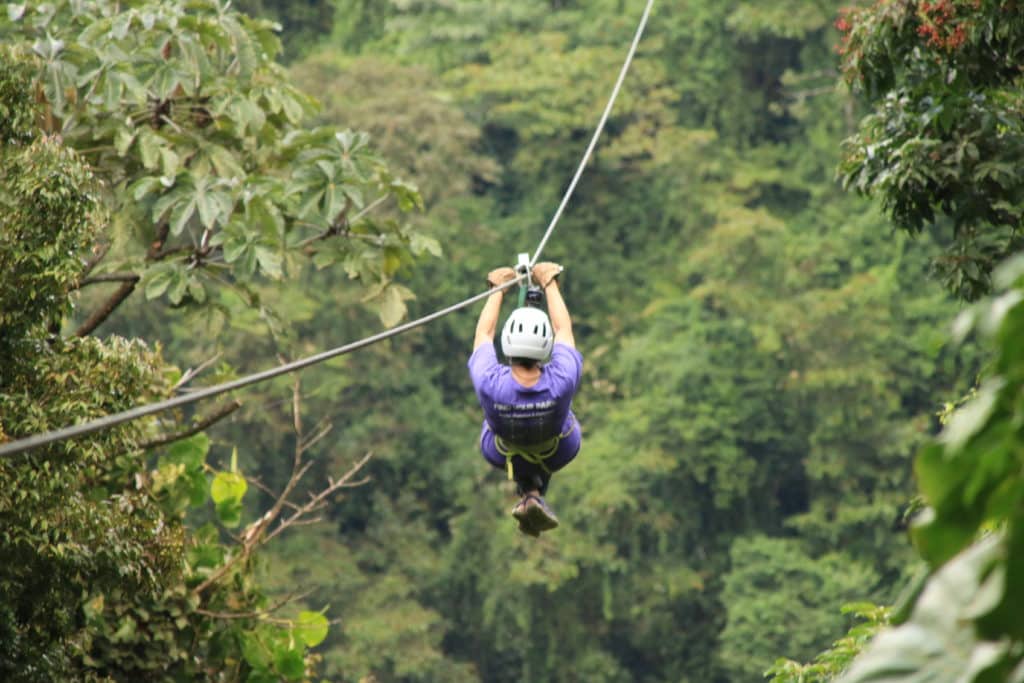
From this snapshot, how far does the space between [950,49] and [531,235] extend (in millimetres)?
15784

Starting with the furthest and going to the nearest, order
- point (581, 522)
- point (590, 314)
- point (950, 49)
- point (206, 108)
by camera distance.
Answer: point (590, 314), point (581, 522), point (206, 108), point (950, 49)

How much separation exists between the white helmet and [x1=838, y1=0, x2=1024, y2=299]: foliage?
1827 mm

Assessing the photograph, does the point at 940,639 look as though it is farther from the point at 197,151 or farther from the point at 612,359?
the point at 612,359

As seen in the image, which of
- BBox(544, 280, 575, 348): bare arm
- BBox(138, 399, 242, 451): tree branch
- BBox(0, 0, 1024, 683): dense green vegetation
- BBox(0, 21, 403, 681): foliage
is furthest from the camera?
BBox(0, 0, 1024, 683): dense green vegetation

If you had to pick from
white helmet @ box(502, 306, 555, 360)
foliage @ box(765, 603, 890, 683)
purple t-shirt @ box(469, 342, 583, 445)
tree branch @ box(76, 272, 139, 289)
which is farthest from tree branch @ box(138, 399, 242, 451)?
foliage @ box(765, 603, 890, 683)

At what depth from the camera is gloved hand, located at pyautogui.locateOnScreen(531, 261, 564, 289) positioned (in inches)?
175

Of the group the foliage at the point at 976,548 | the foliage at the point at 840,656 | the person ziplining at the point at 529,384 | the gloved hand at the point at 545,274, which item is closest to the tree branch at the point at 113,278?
the person ziplining at the point at 529,384

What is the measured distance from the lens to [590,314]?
68.8 ft

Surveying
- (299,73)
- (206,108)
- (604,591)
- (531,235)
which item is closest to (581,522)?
(604,591)

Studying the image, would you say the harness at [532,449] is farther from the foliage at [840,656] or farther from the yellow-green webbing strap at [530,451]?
the foliage at [840,656]

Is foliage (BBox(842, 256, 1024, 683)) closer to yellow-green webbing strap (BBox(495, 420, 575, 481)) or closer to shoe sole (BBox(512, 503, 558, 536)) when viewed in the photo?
yellow-green webbing strap (BBox(495, 420, 575, 481))

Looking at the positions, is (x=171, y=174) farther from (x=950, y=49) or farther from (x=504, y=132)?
(x=504, y=132)

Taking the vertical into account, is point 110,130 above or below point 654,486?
above

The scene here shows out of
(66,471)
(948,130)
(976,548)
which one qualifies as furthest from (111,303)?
(976,548)
